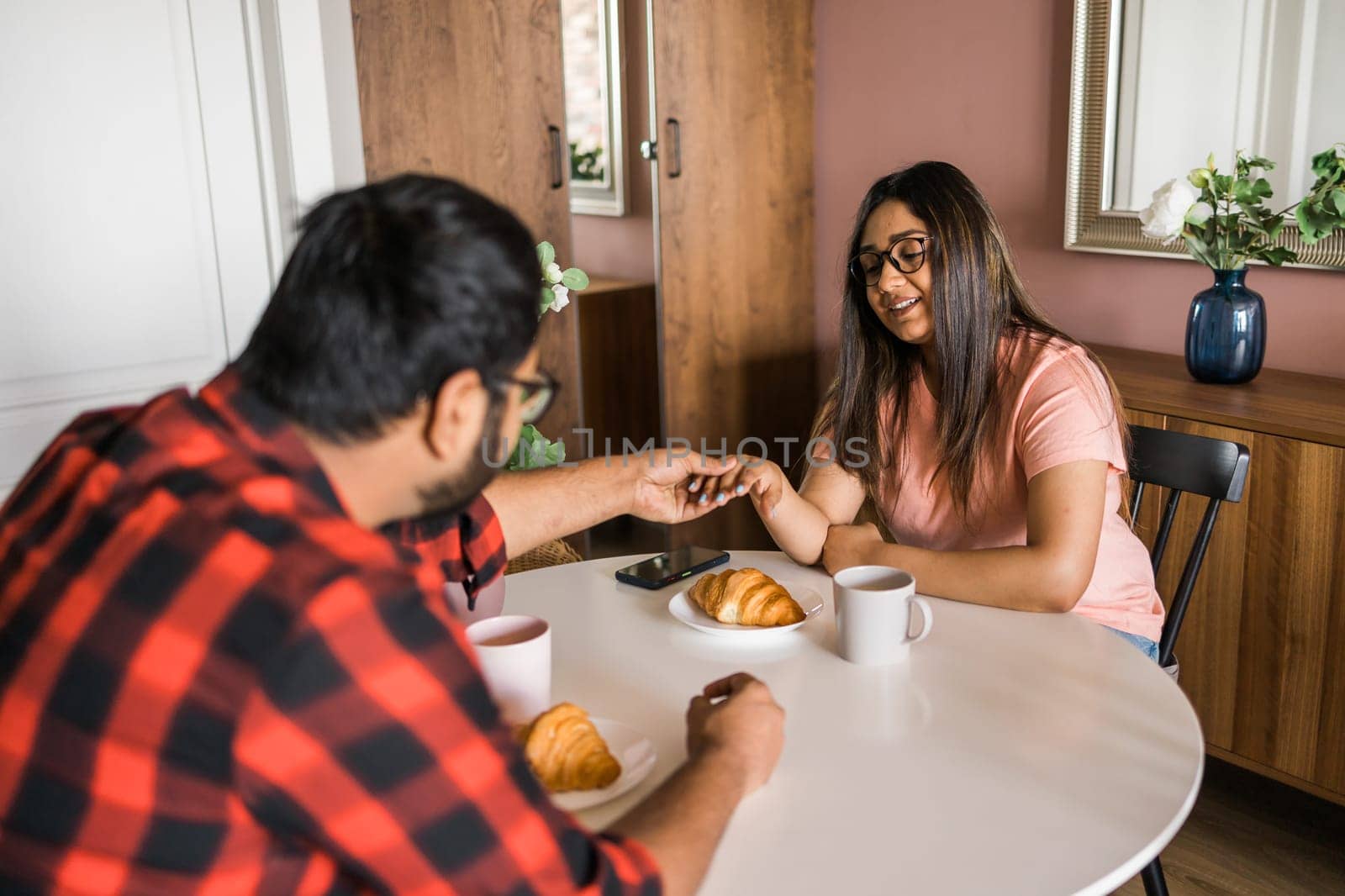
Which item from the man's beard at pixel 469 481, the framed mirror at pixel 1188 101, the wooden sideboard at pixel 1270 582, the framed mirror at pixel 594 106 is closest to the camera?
the man's beard at pixel 469 481

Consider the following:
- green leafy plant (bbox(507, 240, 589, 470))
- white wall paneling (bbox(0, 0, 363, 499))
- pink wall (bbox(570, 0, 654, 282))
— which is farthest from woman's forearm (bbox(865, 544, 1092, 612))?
pink wall (bbox(570, 0, 654, 282))

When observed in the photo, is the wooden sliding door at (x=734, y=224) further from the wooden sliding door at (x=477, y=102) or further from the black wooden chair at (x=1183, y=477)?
the black wooden chair at (x=1183, y=477)

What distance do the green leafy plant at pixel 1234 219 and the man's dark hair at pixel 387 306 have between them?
192cm

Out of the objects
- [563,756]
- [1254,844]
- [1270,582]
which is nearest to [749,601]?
[563,756]

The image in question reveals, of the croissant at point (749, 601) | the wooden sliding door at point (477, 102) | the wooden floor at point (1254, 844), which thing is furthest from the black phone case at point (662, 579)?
the wooden sliding door at point (477, 102)

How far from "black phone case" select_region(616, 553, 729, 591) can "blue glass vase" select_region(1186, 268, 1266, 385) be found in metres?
1.27

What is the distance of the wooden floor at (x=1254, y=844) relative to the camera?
2.09m

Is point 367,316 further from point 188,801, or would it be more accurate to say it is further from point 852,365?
point 852,365

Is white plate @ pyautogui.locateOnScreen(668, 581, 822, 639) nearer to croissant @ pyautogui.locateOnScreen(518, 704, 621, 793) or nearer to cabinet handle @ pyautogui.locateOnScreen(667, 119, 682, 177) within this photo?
croissant @ pyautogui.locateOnScreen(518, 704, 621, 793)

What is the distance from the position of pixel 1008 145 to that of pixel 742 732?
7.68 feet

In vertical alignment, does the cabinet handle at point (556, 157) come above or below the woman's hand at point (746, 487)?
above

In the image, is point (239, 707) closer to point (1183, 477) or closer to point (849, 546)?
point (849, 546)

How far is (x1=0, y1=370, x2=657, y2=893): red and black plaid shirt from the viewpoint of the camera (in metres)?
0.65

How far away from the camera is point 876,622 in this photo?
1250mm
